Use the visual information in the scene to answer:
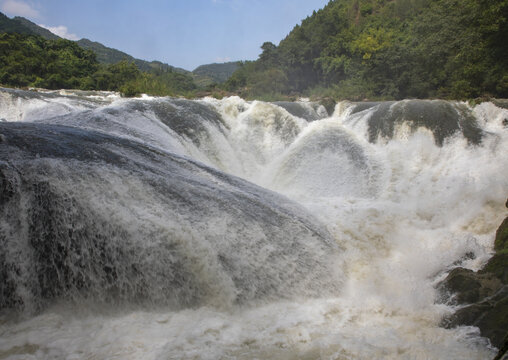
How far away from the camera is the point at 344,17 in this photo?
132ft

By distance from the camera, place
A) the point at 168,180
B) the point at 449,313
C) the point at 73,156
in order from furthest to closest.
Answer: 1. the point at 168,180
2. the point at 73,156
3. the point at 449,313

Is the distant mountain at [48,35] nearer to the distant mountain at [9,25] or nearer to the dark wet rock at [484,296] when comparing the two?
the distant mountain at [9,25]

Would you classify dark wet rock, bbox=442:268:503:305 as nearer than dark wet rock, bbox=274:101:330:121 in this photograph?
Yes

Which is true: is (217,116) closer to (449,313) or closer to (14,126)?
(14,126)

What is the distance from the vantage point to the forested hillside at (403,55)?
1110 centimetres

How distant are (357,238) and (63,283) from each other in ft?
11.2

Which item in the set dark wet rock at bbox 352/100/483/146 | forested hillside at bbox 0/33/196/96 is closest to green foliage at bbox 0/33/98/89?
forested hillside at bbox 0/33/196/96

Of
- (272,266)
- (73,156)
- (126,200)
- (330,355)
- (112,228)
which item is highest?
(73,156)

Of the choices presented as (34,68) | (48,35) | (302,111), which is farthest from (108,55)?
(302,111)

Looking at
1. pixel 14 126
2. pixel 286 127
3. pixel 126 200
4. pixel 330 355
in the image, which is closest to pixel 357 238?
pixel 330 355

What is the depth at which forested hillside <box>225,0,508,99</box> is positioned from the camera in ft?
36.4

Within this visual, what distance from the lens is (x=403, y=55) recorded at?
1748 centimetres

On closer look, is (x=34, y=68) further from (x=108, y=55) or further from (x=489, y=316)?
(x=108, y=55)

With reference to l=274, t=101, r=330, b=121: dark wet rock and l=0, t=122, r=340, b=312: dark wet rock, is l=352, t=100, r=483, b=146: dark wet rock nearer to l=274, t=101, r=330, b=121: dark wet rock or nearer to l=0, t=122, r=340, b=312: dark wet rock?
l=274, t=101, r=330, b=121: dark wet rock
